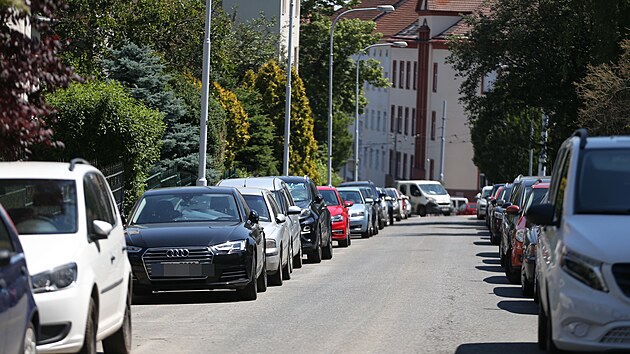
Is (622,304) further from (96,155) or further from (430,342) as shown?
(96,155)

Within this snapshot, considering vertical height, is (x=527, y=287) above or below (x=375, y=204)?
above

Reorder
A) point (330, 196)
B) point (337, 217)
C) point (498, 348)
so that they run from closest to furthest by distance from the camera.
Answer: point (498, 348), point (337, 217), point (330, 196)

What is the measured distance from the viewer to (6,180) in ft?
38.8

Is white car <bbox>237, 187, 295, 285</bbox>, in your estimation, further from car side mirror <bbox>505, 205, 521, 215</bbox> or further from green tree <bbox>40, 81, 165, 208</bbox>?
green tree <bbox>40, 81, 165, 208</bbox>

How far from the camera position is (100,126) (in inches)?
1272

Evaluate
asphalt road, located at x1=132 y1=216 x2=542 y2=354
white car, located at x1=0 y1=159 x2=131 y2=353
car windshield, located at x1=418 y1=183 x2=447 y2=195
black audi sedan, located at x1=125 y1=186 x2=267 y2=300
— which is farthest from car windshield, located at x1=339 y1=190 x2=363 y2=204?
car windshield, located at x1=418 y1=183 x2=447 y2=195

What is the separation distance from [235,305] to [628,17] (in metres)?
24.3

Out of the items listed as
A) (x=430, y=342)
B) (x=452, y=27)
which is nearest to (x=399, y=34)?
(x=452, y=27)

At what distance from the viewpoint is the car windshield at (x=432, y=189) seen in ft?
299

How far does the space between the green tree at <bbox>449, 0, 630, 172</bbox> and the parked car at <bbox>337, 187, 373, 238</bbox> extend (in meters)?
8.92

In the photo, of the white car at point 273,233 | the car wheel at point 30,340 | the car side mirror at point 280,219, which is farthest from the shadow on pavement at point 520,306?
the car wheel at point 30,340

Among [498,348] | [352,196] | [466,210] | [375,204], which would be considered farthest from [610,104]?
[466,210]

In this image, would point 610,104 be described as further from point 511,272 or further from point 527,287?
point 527,287

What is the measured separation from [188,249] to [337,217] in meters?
20.0
